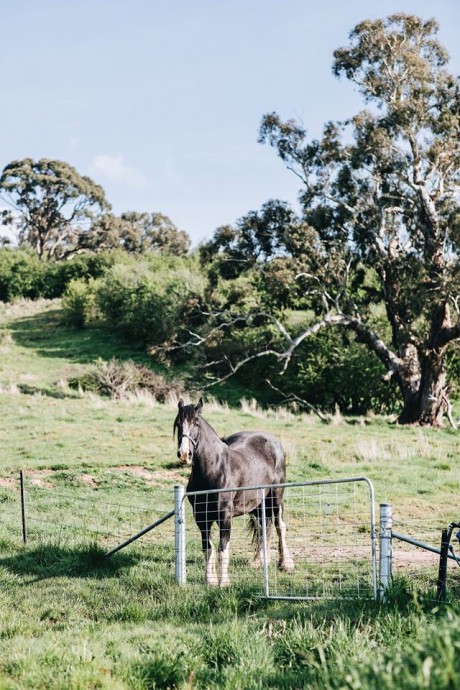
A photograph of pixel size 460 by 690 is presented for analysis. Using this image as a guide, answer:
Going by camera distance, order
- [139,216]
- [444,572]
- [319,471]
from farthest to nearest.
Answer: [139,216]
[319,471]
[444,572]

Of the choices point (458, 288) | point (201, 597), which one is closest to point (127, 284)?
point (458, 288)

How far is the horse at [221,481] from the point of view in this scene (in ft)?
30.7

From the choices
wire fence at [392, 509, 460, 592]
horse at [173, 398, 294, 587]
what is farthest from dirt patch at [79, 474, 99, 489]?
wire fence at [392, 509, 460, 592]

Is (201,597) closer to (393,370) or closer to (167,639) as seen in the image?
(167,639)

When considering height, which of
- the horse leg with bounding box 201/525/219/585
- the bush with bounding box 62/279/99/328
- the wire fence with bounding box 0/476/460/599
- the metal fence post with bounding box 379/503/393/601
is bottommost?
the wire fence with bounding box 0/476/460/599

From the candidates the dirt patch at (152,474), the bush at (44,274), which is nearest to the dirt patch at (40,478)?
the dirt patch at (152,474)

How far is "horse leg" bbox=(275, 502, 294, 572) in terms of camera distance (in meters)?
10.1

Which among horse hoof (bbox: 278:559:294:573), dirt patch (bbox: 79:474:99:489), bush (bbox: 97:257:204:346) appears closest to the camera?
horse hoof (bbox: 278:559:294:573)

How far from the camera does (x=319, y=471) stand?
18.1 metres

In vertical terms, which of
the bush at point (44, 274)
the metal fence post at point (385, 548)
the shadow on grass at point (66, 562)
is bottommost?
the shadow on grass at point (66, 562)

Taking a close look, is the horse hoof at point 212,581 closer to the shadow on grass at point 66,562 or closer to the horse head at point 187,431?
the shadow on grass at point 66,562

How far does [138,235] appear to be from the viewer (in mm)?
84438

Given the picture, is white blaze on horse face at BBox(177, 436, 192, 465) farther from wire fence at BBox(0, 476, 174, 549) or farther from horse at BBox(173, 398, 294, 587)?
wire fence at BBox(0, 476, 174, 549)

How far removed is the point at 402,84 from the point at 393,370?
1208 centimetres
